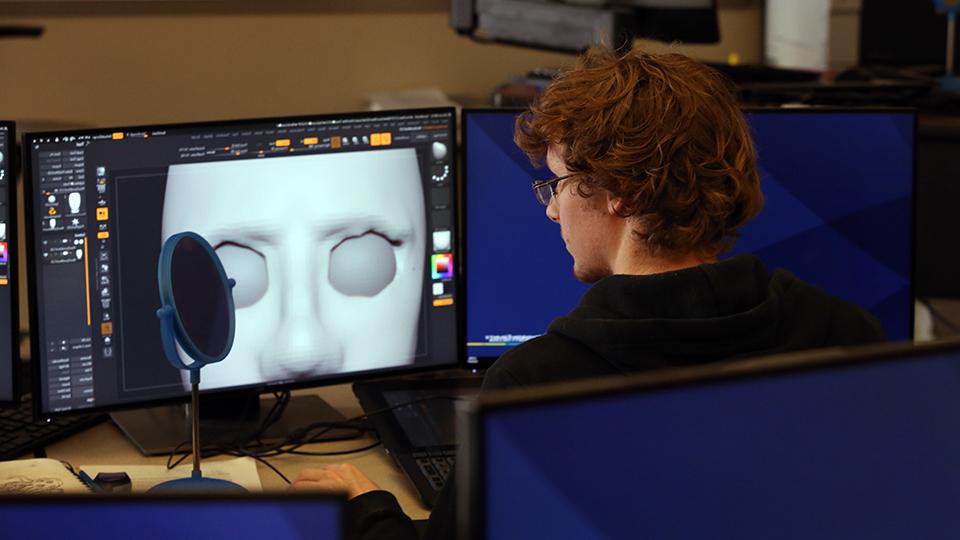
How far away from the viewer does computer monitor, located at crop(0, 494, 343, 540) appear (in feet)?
2.42

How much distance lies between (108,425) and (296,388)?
1.01ft

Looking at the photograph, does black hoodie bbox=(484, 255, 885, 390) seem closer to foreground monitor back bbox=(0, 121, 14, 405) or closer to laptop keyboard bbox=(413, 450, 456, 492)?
laptop keyboard bbox=(413, 450, 456, 492)

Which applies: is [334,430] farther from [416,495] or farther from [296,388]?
[416,495]

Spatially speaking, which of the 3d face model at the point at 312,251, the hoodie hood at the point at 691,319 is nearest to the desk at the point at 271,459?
the 3d face model at the point at 312,251

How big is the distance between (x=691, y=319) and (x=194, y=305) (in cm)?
60

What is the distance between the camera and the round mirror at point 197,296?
1489mm

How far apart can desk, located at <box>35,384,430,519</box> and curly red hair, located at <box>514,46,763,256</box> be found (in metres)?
0.52

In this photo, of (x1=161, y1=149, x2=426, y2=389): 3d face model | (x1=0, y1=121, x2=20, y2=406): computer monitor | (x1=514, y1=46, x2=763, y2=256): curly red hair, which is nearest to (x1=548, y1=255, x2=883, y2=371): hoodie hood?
(x1=514, y1=46, x2=763, y2=256): curly red hair

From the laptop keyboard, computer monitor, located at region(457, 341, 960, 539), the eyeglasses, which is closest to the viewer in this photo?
computer monitor, located at region(457, 341, 960, 539)

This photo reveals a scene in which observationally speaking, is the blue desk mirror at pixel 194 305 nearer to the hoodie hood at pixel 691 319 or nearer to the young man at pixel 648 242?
the young man at pixel 648 242

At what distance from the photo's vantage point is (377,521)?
52.2 inches

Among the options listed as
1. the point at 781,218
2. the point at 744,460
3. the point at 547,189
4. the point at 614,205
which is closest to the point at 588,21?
the point at 781,218

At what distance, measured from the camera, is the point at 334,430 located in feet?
6.30

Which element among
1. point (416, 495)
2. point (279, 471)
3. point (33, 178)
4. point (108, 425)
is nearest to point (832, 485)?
point (416, 495)
